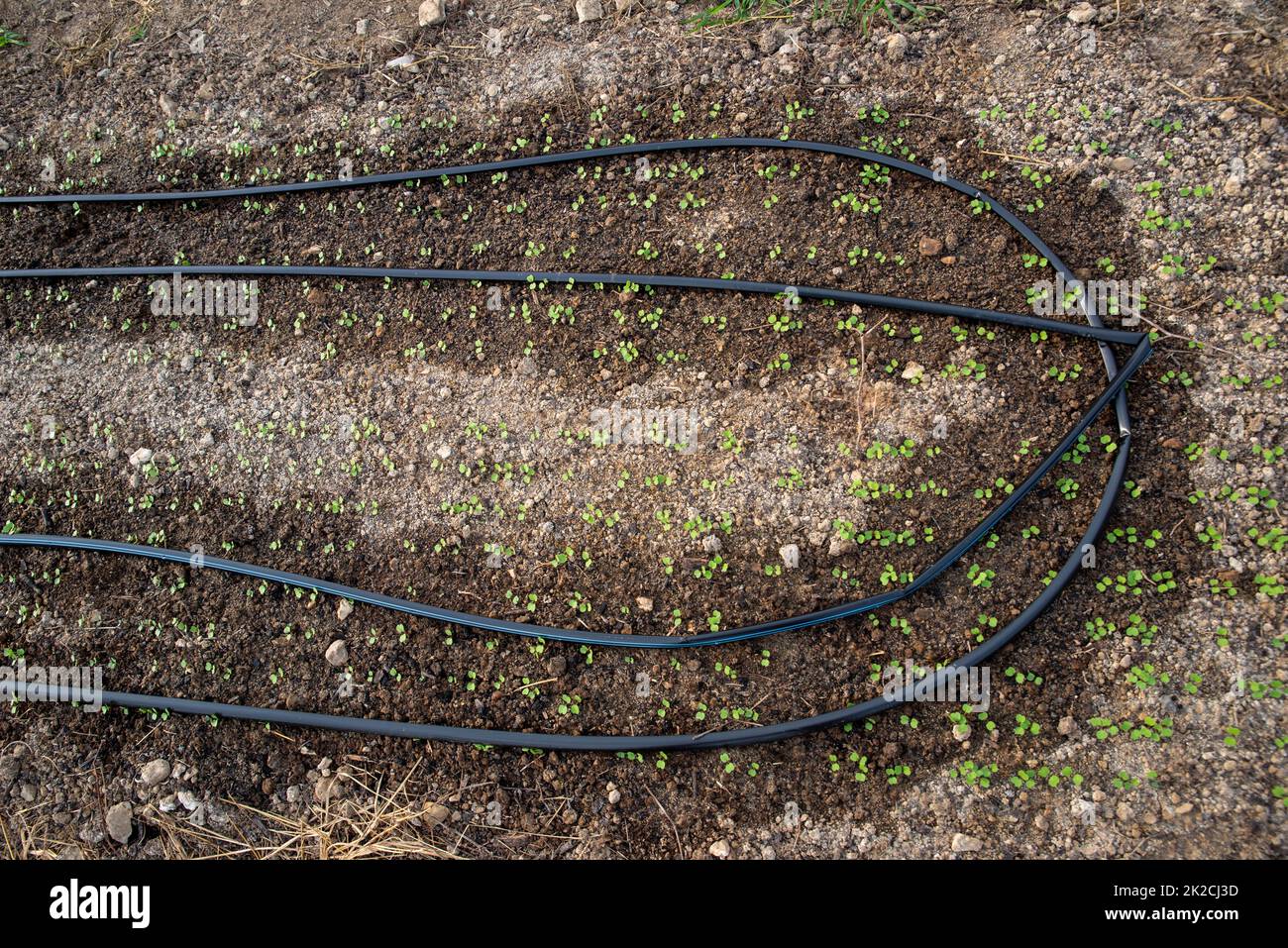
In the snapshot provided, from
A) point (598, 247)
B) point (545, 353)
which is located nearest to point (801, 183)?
point (598, 247)

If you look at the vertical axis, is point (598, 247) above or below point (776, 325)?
above

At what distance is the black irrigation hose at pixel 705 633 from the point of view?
9.18ft

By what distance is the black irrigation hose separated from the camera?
9.18 feet

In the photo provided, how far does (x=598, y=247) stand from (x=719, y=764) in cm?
233

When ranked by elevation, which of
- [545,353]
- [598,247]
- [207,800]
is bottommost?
[207,800]

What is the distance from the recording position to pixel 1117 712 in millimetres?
2678

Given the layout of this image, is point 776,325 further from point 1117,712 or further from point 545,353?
point 1117,712

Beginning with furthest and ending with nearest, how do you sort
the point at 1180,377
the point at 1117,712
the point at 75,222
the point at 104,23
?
the point at 104,23
the point at 75,222
the point at 1180,377
the point at 1117,712

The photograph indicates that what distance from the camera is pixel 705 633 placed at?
2938 mm
